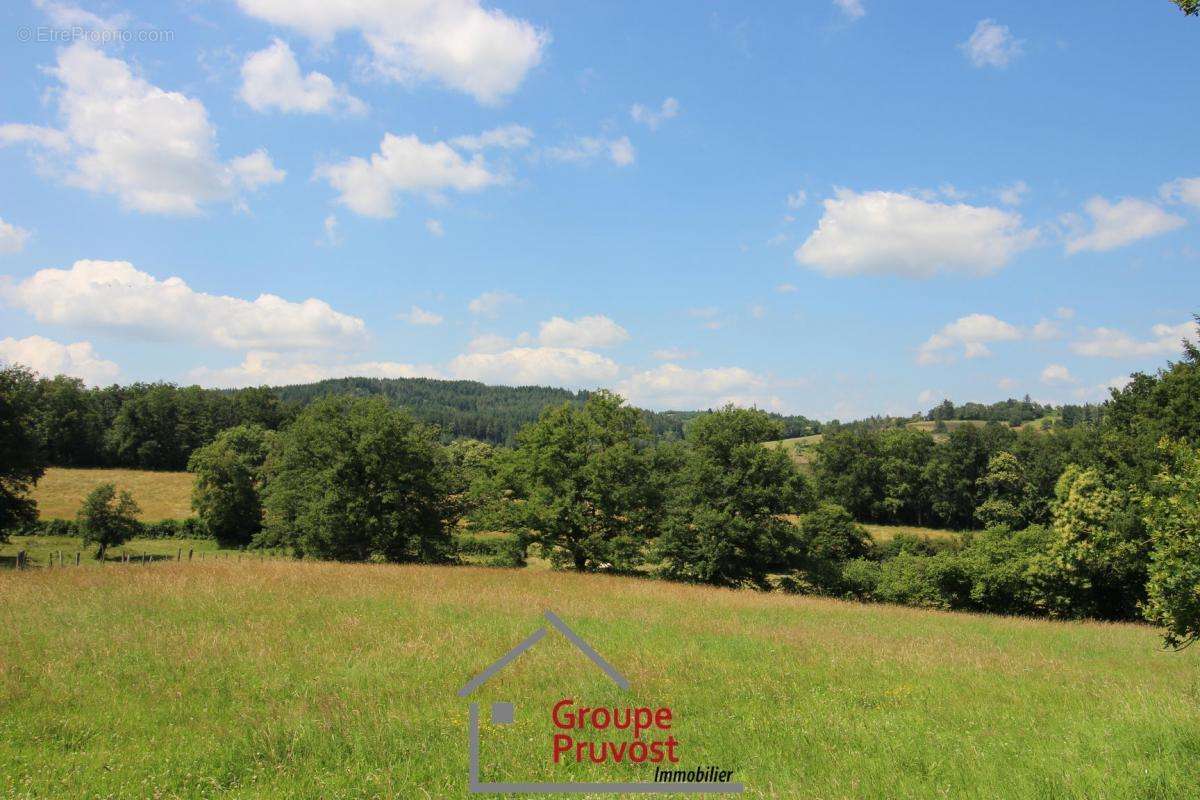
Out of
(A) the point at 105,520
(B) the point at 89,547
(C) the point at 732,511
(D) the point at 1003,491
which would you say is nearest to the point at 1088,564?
(C) the point at 732,511

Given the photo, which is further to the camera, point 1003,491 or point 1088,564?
point 1003,491

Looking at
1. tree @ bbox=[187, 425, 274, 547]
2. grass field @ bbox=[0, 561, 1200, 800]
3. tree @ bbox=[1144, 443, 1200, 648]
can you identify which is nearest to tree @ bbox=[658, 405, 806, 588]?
grass field @ bbox=[0, 561, 1200, 800]

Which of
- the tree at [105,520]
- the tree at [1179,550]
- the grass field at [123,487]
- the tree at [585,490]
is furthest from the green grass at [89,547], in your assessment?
the tree at [1179,550]

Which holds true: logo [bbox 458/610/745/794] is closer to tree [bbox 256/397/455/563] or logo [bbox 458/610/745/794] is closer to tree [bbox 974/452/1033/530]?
tree [bbox 256/397/455/563]

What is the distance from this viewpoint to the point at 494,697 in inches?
372

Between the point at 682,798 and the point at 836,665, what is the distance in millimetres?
6751

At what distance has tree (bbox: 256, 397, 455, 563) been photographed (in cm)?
3191

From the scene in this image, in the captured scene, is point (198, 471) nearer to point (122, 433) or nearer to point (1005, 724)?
point (122, 433)

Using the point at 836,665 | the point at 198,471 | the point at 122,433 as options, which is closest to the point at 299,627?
the point at 836,665

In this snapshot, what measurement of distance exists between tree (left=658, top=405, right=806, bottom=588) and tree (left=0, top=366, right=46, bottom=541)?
33567 millimetres

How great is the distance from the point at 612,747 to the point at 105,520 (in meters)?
54.0

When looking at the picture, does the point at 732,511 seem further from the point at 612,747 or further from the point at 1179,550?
the point at 612,747

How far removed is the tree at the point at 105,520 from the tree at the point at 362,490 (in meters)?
21.3

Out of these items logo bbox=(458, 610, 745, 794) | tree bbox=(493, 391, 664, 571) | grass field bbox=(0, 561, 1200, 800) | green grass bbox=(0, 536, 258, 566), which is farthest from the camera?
green grass bbox=(0, 536, 258, 566)
